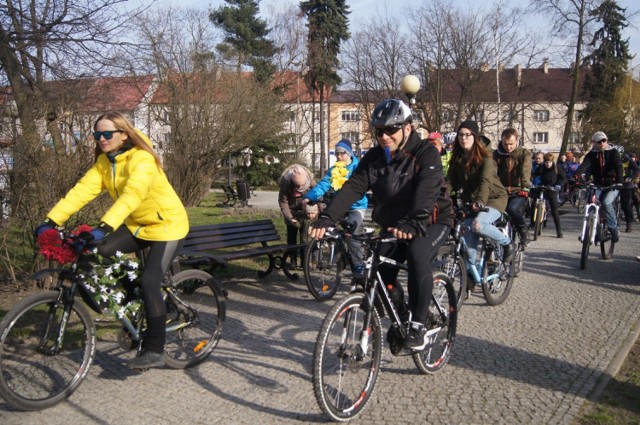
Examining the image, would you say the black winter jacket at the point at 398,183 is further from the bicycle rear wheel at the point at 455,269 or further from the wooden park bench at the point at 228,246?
the wooden park bench at the point at 228,246

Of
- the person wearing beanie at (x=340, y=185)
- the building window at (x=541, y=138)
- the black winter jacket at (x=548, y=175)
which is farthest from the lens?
the building window at (x=541, y=138)

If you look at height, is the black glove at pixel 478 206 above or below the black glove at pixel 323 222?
below

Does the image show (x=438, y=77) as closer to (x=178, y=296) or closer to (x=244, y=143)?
(x=244, y=143)

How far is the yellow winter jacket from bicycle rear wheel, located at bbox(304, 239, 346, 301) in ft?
9.51

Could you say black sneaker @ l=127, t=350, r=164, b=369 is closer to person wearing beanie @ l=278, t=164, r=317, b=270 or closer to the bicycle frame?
person wearing beanie @ l=278, t=164, r=317, b=270

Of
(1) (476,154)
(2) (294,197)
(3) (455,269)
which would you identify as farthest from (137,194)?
(2) (294,197)

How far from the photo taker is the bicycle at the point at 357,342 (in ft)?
12.3

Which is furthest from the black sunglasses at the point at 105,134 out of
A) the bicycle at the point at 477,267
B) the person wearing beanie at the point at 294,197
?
the person wearing beanie at the point at 294,197

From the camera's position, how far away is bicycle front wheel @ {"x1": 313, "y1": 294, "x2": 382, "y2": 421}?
12.2ft

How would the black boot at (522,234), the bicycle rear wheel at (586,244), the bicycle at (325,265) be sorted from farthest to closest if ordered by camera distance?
the bicycle rear wheel at (586,244), the black boot at (522,234), the bicycle at (325,265)

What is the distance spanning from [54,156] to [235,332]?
9.38 ft

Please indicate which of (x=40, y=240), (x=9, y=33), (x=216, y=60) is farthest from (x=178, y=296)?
(x=216, y=60)

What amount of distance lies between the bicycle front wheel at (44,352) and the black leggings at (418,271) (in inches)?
82.9

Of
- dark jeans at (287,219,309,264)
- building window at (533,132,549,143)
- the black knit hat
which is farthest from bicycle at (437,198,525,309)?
building window at (533,132,549,143)
